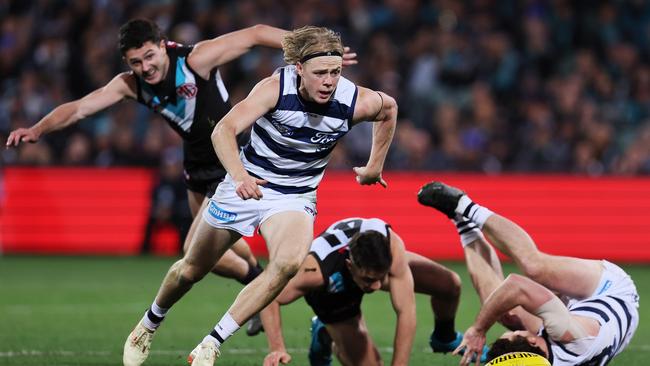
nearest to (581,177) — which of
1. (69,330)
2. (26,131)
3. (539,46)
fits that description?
(539,46)

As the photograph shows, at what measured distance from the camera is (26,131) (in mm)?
8648

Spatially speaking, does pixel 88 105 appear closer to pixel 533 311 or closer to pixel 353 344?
pixel 353 344

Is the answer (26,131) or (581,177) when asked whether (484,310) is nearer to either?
(26,131)

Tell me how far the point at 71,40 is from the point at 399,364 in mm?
13843

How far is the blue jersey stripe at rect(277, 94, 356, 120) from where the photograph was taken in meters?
7.43

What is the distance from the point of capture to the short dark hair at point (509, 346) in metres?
6.81

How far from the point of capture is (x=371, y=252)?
759 cm

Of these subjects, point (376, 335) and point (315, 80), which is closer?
point (315, 80)

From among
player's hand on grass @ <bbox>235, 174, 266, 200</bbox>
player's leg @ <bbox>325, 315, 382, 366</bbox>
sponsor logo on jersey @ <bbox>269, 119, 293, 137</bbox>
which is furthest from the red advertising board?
player's hand on grass @ <bbox>235, 174, 266, 200</bbox>

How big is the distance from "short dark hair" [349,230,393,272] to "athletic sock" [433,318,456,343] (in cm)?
126

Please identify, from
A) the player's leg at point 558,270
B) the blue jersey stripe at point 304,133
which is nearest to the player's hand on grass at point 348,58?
the blue jersey stripe at point 304,133

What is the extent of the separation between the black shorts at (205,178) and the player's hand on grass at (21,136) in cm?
131

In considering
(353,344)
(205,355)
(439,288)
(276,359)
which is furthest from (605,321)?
(205,355)

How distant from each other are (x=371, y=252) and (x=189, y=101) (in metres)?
2.23
